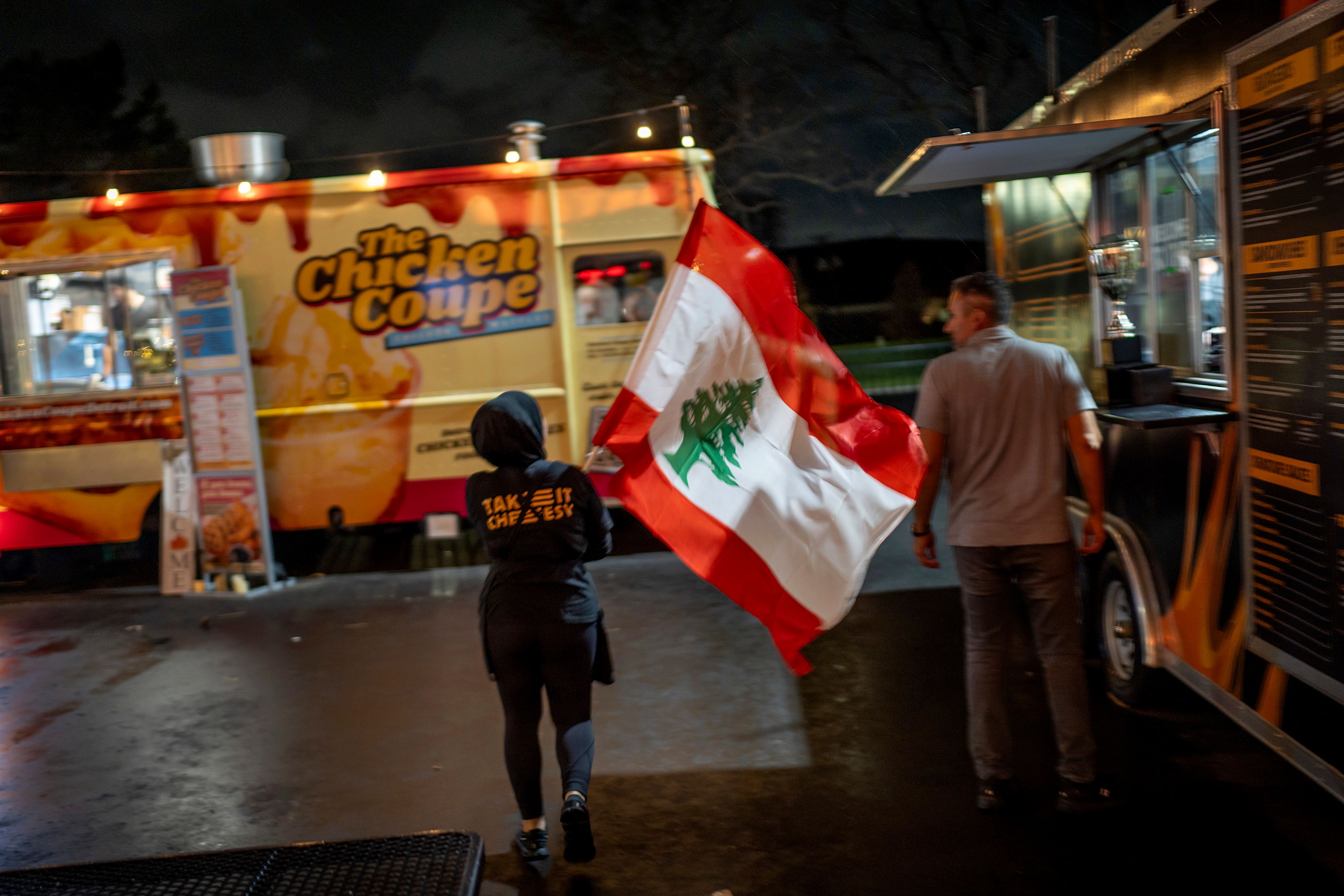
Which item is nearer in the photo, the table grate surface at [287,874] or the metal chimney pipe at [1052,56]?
the table grate surface at [287,874]

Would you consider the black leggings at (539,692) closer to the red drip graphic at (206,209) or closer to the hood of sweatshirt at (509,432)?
the hood of sweatshirt at (509,432)

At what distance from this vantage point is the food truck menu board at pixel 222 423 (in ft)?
27.4

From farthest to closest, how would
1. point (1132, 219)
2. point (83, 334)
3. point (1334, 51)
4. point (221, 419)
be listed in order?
point (83, 334) → point (221, 419) → point (1132, 219) → point (1334, 51)

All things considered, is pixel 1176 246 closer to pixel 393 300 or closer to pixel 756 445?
pixel 756 445

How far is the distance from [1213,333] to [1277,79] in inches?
56.1

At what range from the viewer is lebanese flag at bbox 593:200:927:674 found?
335 cm

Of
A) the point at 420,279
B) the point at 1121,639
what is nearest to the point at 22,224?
the point at 420,279

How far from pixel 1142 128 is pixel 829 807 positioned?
3.23m

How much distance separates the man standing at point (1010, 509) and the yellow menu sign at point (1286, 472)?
0.52 m

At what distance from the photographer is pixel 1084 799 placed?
149 inches

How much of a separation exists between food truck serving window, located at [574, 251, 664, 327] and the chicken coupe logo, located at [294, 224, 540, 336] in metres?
0.39

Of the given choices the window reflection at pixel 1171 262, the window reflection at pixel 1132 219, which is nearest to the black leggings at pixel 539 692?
the window reflection at pixel 1171 262

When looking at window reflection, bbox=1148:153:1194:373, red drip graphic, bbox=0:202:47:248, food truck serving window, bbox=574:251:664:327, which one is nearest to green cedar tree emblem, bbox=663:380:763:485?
window reflection, bbox=1148:153:1194:373

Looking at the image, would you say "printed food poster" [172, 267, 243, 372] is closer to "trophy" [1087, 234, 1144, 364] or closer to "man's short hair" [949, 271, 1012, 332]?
"man's short hair" [949, 271, 1012, 332]
